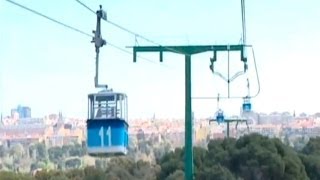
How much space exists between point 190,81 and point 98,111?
11.9m

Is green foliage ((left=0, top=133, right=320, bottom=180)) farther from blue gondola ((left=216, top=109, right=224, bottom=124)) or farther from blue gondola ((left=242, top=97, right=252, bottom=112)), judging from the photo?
blue gondola ((left=242, top=97, right=252, bottom=112))

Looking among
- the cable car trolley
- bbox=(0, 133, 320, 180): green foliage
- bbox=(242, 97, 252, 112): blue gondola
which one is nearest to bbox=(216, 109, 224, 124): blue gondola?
bbox=(242, 97, 252, 112): blue gondola

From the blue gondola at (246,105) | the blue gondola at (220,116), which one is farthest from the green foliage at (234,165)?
the blue gondola at (246,105)

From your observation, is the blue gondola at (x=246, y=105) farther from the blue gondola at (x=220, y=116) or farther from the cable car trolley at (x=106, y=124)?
the cable car trolley at (x=106, y=124)

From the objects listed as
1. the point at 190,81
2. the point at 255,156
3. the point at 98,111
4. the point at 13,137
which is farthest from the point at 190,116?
the point at 13,137

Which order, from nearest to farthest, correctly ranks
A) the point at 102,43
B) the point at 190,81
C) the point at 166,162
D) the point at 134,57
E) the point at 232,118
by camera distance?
1. the point at 102,43
2. the point at 134,57
3. the point at 190,81
4. the point at 232,118
5. the point at 166,162

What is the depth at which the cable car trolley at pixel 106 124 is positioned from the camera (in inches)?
539

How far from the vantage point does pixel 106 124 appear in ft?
45.3

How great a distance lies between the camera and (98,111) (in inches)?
553

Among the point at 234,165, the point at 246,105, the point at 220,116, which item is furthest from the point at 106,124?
the point at 234,165

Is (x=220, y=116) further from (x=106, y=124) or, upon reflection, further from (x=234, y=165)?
(x=106, y=124)

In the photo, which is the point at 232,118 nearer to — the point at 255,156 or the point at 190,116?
the point at 255,156

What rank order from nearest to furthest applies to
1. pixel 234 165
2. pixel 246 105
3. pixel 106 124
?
pixel 106 124, pixel 246 105, pixel 234 165

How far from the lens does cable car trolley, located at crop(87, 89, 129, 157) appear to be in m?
13.7
